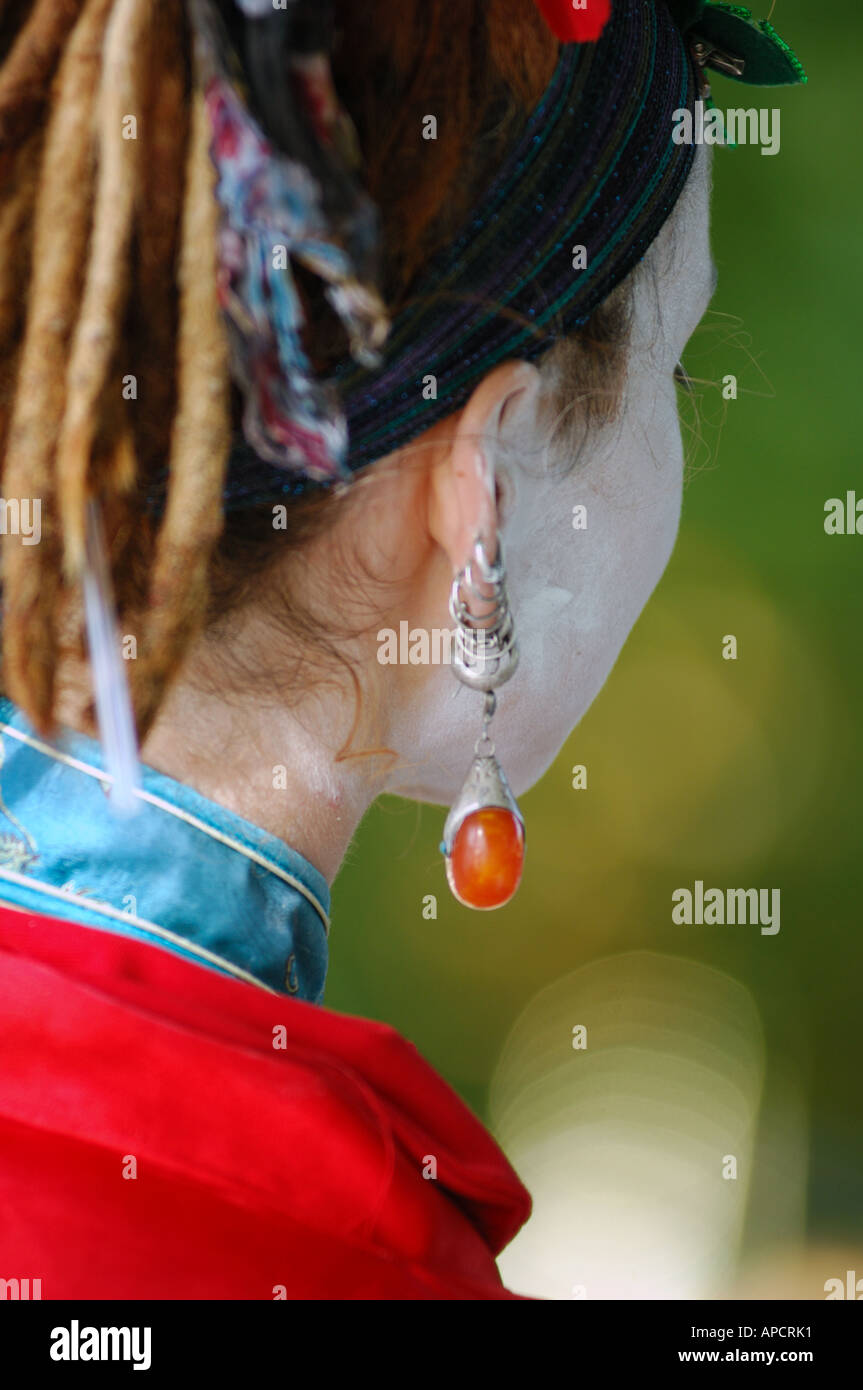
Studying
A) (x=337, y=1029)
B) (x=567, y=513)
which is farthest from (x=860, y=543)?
(x=337, y=1029)

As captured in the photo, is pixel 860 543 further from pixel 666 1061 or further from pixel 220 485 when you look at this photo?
pixel 220 485

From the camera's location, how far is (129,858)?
0.67 meters

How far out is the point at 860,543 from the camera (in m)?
2.44

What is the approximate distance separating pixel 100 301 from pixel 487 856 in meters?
0.33

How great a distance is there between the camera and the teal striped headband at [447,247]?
20.7 inches

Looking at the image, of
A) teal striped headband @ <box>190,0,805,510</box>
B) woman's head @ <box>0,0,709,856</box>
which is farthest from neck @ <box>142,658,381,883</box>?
teal striped headband @ <box>190,0,805,510</box>

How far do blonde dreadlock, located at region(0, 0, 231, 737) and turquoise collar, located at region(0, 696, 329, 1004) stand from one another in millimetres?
48

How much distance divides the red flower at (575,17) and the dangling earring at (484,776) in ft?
0.76

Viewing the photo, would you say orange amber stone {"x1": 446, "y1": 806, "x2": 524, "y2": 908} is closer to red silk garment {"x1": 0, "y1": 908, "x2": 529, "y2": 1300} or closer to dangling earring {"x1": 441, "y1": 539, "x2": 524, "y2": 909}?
dangling earring {"x1": 441, "y1": 539, "x2": 524, "y2": 909}

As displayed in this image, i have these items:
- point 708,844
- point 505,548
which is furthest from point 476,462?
point 708,844

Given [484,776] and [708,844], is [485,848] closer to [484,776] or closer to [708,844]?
[484,776]

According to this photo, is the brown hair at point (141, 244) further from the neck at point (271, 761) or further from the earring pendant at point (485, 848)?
the earring pendant at point (485, 848)

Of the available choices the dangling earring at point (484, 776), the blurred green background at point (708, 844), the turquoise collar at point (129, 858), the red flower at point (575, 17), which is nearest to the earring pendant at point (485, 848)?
the dangling earring at point (484, 776)

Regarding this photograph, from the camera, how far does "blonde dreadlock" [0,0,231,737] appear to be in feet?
1.91
